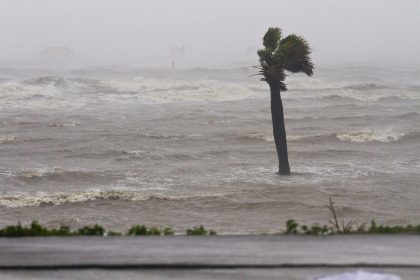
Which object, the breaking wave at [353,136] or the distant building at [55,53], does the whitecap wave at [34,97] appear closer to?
the breaking wave at [353,136]

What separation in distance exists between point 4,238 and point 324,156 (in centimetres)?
1824

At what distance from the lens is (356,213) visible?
13.9 meters

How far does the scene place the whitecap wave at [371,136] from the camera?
2573 centimetres

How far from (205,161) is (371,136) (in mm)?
8536

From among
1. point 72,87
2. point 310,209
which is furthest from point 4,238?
point 72,87

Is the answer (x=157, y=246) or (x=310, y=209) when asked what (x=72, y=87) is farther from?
(x=157, y=246)

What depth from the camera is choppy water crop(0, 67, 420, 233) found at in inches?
569

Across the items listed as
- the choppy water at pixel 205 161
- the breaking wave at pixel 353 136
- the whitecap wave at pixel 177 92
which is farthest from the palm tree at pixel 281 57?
the whitecap wave at pixel 177 92

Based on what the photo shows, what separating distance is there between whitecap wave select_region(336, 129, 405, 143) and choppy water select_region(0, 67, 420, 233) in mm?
78

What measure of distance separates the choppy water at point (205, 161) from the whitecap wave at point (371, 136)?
0.08m

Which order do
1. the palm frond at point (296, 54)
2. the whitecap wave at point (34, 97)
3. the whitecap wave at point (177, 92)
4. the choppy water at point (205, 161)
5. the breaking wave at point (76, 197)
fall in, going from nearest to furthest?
the choppy water at point (205, 161), the breaking wave at point (76, 197), the palm frond at point (296, 54), the whitecap wave at point (34, 97), the whitecap wave at point (177, 92)

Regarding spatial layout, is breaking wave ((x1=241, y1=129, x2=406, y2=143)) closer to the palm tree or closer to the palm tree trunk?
the palm tree trunk

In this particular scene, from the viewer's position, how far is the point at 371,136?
26484 millimetres

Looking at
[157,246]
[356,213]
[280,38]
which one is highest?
[280,38]
